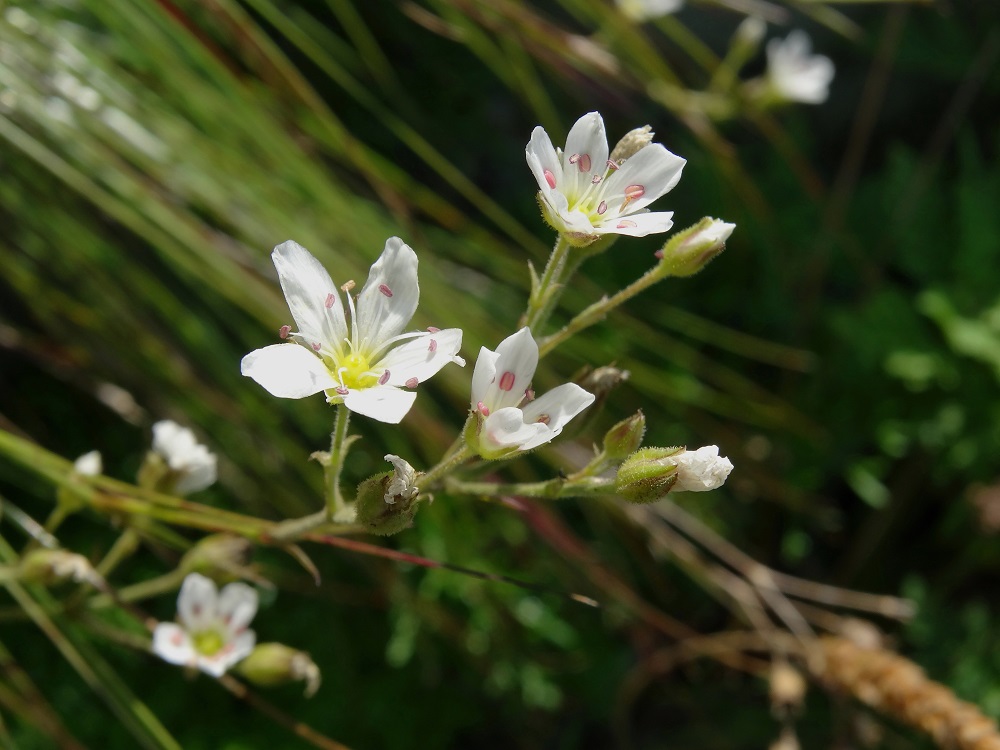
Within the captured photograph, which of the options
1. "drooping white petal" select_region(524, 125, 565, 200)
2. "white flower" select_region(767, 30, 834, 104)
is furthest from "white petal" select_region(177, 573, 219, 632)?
"white flower" select_region(767, 30, 834, 104)

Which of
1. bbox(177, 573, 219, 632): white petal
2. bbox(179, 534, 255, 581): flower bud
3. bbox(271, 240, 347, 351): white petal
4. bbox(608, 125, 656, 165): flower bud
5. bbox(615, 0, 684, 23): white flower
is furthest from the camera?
bbox(615, 0, 684, 23): white flower

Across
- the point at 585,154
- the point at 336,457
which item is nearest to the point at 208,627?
the point at 336,457

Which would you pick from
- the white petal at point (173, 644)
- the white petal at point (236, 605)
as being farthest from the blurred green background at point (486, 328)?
the white petal at point (236, 605)

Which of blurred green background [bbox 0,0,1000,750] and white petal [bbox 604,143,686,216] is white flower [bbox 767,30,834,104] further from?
white petal [bbox 604,143,686,216]

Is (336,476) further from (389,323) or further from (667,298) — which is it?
(667,298)

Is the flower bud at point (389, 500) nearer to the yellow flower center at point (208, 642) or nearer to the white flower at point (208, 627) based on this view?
the white flower at point (208, 627)

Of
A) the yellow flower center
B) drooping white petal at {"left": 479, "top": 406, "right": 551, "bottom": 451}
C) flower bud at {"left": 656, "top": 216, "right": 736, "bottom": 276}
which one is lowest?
the yellow flower center

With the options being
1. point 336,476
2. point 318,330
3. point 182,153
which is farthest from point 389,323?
point 182,153

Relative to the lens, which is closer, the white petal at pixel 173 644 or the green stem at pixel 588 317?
the green stem at pixel 588 317
